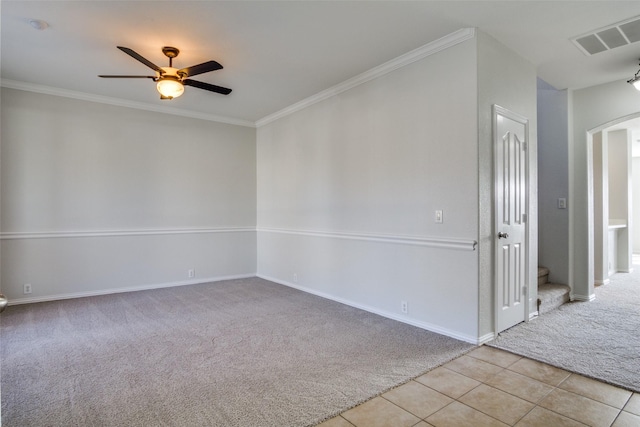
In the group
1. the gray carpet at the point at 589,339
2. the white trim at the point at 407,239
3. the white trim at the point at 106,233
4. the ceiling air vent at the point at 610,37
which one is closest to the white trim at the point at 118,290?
the white trim at the point at 106,233

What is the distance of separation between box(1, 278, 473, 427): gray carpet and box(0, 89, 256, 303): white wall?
0.71 meters

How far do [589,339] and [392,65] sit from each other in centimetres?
330

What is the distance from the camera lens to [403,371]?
255cm

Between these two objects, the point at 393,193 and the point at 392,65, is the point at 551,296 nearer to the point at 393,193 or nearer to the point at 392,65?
the point at 393,193

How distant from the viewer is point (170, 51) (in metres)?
3.33

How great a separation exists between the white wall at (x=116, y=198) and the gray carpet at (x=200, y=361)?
708 mm

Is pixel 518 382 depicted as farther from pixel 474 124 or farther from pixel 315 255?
pixel 315 255

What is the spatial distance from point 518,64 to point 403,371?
3.25 meters

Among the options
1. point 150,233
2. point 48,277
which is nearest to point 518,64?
point 150,233

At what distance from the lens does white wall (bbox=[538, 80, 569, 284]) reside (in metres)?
4.45

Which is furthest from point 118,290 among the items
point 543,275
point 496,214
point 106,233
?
point 543,275

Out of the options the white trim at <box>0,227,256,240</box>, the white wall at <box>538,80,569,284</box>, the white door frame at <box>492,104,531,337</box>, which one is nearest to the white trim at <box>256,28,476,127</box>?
the white door frame at <box>492,104,531,337</box>

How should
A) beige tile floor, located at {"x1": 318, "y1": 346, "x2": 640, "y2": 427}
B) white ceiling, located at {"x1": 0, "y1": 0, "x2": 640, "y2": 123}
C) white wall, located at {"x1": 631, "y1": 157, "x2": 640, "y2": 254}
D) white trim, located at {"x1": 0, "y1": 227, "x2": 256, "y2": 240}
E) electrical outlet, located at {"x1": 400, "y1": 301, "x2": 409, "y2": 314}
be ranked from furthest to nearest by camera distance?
white wall, located at {"x1": 631, "y1": 157, "x2": 640, "y2": 254}
white trim, located at {"x1": 0, "y1": 227, "x2": 256, "y2": 240}
electrical outlet, located at {"x1": 400, "y1": 301, "x2": 409, "y2": 314}
white ceiling, located at {"x1": 0, "y1": 0, "x2": 640, "y2": 123}
beige tile floor, located at {"x1": 318, "y1": 346, "x2": 640, "y2": 427}

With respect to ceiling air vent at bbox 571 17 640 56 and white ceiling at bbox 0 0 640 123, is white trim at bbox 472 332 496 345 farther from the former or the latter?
ceiling air vent at bbox 571 17 640 56
